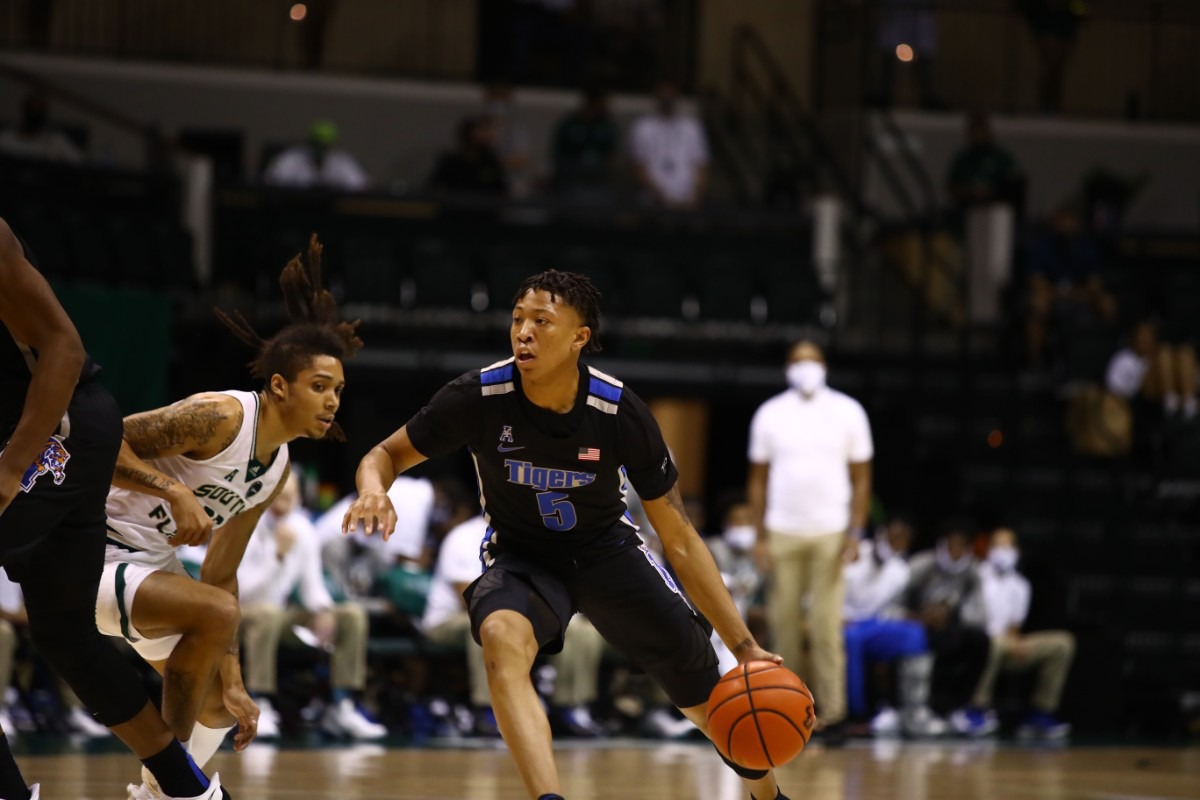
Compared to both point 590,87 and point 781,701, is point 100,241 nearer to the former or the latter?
point 590,87

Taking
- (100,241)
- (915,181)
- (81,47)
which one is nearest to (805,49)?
(915,181)

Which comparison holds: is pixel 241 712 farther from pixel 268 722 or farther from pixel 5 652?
pixel 268 722

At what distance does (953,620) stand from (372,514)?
26.1 feet

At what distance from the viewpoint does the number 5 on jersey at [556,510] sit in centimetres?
578

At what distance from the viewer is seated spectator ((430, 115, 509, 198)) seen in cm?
1619

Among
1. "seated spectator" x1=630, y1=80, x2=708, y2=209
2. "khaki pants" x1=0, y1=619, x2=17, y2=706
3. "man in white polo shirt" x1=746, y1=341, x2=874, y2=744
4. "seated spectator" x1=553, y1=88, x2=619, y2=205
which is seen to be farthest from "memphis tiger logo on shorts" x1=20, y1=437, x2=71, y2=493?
"seated spectator" x1=630, y1=80, x2=708, y2=209

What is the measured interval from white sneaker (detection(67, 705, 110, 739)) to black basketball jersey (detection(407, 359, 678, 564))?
4.95 meters

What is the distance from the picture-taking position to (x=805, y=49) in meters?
20.0

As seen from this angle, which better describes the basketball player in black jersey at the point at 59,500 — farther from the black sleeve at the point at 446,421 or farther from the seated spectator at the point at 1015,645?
the seated spectator at the point at 1015,645

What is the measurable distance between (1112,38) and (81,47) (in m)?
10.9

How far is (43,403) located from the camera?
15.3 ft

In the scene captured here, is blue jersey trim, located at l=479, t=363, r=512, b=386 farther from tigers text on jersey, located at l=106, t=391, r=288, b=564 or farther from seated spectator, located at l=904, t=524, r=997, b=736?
seated spectator, located at l=904, t=524, r=997, b=736

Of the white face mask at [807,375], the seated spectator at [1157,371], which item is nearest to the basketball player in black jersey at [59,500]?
the white face mask at [807,375]

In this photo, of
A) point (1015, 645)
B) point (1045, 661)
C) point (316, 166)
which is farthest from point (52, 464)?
point (316, 166)
